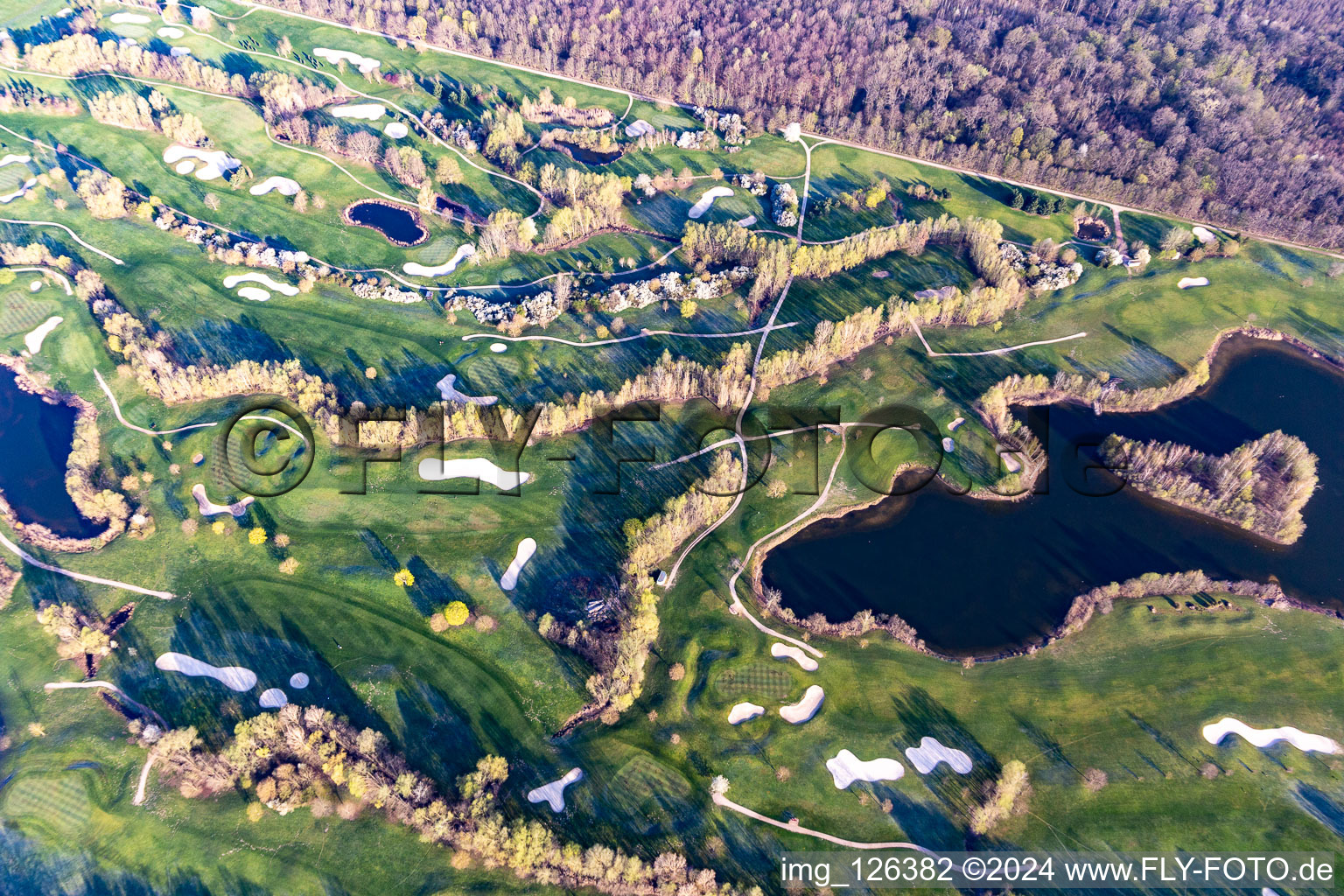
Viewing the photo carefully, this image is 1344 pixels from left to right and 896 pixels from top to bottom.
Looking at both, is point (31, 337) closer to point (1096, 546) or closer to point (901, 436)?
point (901, 436)

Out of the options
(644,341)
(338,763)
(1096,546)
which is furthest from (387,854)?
(1096,546)

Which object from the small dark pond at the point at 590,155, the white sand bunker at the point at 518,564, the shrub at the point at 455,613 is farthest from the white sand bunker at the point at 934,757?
the small dark pond at the point at 590,155

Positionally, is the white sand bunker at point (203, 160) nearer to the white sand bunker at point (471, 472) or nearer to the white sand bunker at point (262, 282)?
the white sand bunker at point (262, 282)

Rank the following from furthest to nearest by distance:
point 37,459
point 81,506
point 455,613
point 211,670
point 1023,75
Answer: point 1023,75
point 37,459
point 81,506
point 455,613
point 211,670

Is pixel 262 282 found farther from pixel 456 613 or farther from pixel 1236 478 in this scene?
pixel 1236 478

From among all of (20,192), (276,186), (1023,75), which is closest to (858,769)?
(276,186)

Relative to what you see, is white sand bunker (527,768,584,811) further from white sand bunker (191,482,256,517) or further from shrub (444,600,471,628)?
white sand bunker (191,482,256,517)
